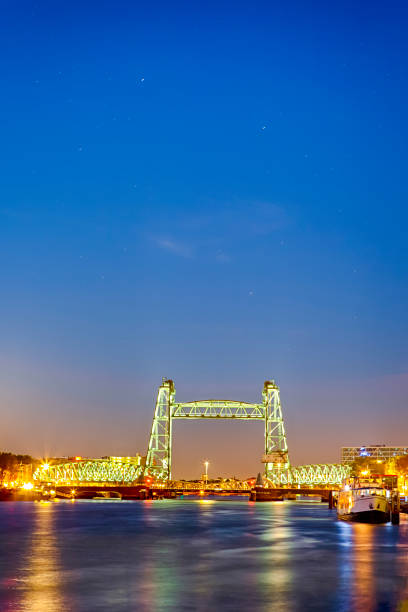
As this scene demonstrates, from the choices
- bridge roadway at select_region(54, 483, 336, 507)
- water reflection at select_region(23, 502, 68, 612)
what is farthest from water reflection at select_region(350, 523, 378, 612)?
bridge roadway at select_region(54, 483, 336, 507)

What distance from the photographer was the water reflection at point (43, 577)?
26031mm

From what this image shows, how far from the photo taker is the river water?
27.4 metres

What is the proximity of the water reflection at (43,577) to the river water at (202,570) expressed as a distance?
0.12 ft

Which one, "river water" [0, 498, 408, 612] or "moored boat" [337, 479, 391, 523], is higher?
"moored boat" [337, 479, 391, 523]

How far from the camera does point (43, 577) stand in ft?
110

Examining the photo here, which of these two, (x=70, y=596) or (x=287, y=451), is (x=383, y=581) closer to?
(x=70, y=596)

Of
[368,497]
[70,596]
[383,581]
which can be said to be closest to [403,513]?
[368,497]

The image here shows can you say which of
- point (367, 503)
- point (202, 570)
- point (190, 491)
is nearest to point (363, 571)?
point (202, 570)

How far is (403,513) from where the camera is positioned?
10262 centimetres

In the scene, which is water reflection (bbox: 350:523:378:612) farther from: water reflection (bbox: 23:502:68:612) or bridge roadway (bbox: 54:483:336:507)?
bridge roadway (bbox: 54:483:336:507)

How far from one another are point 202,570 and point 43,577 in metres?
7.25

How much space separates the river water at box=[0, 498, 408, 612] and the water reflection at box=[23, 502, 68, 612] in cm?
4

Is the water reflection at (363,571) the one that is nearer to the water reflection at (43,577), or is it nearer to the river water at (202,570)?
the river water at (202,570)

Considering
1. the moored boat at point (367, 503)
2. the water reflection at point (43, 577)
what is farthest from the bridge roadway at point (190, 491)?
the water reflection at point (43, 577)
